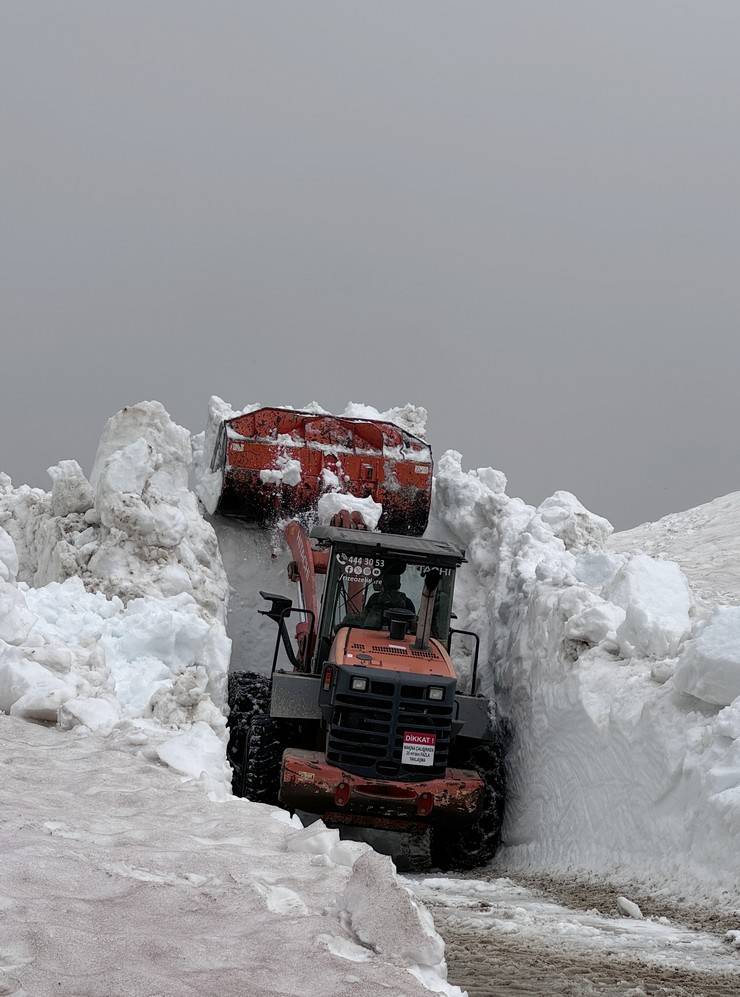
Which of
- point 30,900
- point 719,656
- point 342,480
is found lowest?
point 30,900

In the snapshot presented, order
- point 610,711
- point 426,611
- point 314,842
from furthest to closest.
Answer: point 426,611, point 610,711, point 314,842

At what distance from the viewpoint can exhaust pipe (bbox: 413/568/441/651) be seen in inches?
343

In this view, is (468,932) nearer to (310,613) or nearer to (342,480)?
(310,613)

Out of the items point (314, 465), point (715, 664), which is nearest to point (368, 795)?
point (715, 664)

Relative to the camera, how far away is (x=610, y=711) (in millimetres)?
7898

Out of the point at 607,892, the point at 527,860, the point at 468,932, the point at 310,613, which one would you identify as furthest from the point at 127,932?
the point at 310,613

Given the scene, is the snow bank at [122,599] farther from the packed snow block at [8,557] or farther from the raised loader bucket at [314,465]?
the raised loader bucket at [314,465]

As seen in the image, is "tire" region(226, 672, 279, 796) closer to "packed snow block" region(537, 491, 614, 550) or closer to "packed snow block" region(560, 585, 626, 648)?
"packed snow block" region(560, 585, 626, 648)

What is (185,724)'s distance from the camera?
306 inches

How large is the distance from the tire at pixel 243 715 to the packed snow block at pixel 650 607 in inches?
124

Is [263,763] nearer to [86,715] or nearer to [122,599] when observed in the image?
[122,599]

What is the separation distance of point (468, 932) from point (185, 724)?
345 cm

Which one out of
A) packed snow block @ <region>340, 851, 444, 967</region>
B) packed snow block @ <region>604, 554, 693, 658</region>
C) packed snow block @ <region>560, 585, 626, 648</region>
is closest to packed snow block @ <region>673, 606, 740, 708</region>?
packed snow block @ <region>604, 554, 693, 658</region>

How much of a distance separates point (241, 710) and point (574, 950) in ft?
20.7
